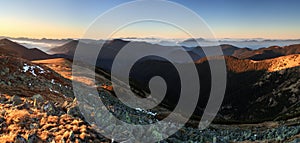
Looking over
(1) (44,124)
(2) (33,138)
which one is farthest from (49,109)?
(2) (33,138)

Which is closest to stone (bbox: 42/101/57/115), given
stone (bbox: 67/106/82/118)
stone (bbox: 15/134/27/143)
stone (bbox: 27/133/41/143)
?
stone (bbox: 67/106/82/118)

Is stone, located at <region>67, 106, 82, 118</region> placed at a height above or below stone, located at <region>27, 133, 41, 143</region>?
above

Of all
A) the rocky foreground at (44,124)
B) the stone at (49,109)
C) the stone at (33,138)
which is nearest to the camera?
the stone at (33,138)

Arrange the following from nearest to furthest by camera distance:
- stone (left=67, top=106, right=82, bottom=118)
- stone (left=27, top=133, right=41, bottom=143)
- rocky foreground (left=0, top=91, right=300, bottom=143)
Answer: stone (left=27, top=133, right=41, bottom=143), rocky foreground (left=0, top=91, right=300, bottom=143), stone (left=67, top=106, right=82, bottom=118)


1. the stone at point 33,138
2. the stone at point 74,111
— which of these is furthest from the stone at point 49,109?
the stone at point 33,138

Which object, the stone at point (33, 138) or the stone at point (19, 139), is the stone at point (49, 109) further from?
the stone at point (33, 138)

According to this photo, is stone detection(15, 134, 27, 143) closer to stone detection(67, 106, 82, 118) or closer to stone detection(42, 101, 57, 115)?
stone detection(42, 101, 57, 115)

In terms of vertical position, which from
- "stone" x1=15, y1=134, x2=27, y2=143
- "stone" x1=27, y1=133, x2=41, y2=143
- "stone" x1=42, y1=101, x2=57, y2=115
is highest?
"stone" x1=42, y1=101, x2=57, y2=115

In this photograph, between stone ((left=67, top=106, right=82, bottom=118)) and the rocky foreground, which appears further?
stone ((left=67, top=106, right=82, bottom=118))

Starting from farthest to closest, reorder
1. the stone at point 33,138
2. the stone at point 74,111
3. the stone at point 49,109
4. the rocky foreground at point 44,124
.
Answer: the stone at point 49,109, the stone at point 74,111, the rocky foreground at point 44,124, the stone at point 33,138

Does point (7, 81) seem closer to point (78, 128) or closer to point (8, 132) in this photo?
point (8, 132)

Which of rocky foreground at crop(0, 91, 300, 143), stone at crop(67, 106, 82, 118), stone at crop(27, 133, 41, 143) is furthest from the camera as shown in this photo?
stone at crop(67, 106, 82, 118)
